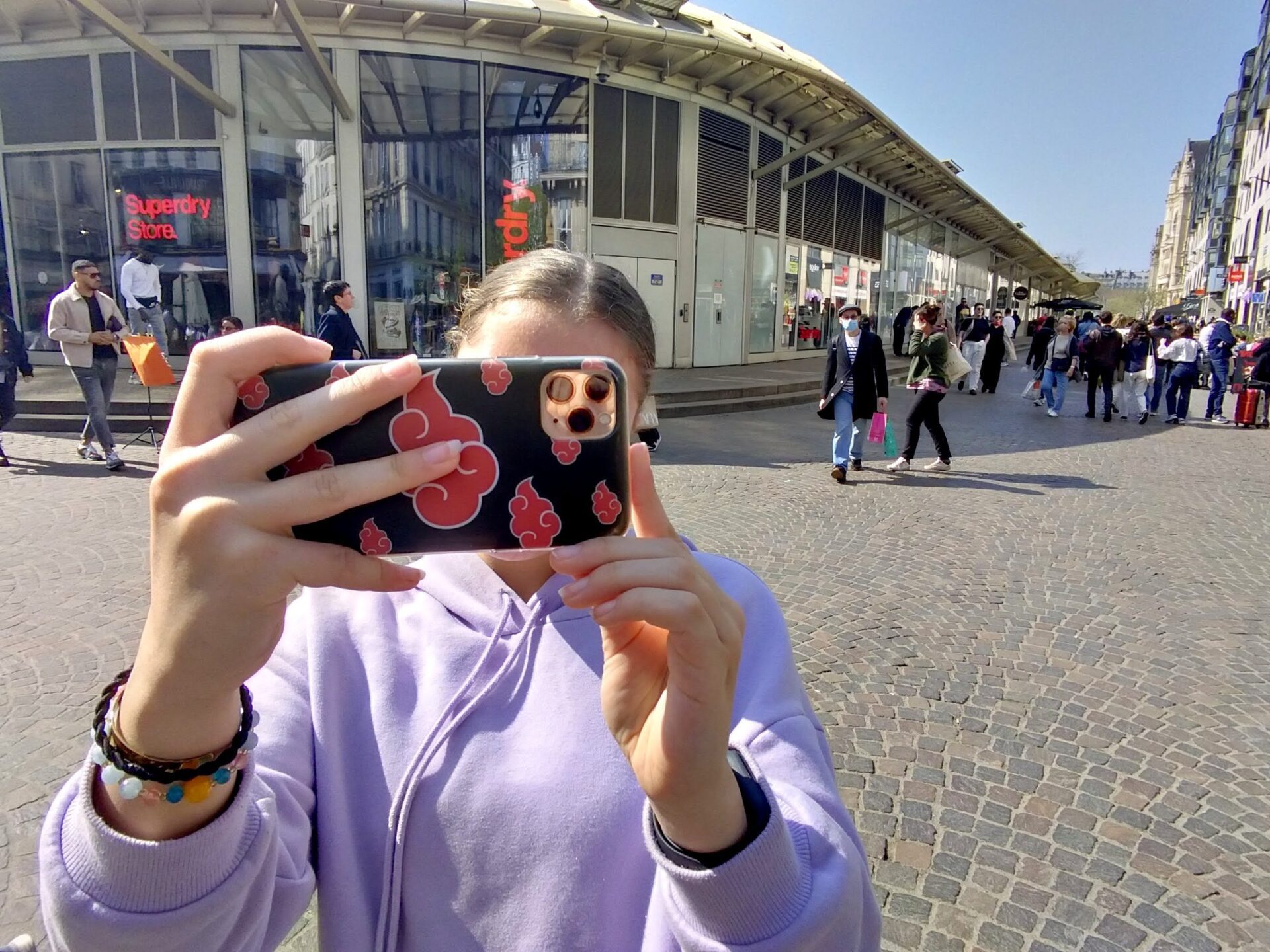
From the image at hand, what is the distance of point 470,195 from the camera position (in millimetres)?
16172

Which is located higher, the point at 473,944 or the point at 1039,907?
the point at 473,944

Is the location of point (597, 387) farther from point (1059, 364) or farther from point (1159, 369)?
point (1159, 369)

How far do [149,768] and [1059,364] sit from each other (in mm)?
15807

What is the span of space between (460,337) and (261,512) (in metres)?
0.80

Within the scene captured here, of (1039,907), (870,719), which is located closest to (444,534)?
(1039,907)

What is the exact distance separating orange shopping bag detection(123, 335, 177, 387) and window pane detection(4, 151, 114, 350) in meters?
8.71

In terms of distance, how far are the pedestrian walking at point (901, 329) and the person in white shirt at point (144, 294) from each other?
22048 millimetres

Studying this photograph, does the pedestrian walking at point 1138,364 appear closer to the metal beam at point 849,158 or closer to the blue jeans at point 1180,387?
the blue jeans at point 1180,387

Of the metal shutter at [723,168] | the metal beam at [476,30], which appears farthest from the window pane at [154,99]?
the metal shutter at [723,168]

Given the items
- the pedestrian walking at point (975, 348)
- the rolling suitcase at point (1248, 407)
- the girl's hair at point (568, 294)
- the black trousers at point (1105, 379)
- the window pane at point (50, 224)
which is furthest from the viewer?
the pedestrian walking at point (975, 348)

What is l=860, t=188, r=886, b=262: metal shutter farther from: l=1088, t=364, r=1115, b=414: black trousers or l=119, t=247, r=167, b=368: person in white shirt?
l=119, t=247, r=167, b=368: person in white shirt

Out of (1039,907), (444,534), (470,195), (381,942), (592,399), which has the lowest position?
(1039,907)

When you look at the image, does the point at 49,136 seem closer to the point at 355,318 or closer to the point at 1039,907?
the point at 355,318

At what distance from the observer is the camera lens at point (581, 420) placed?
0.93 m
